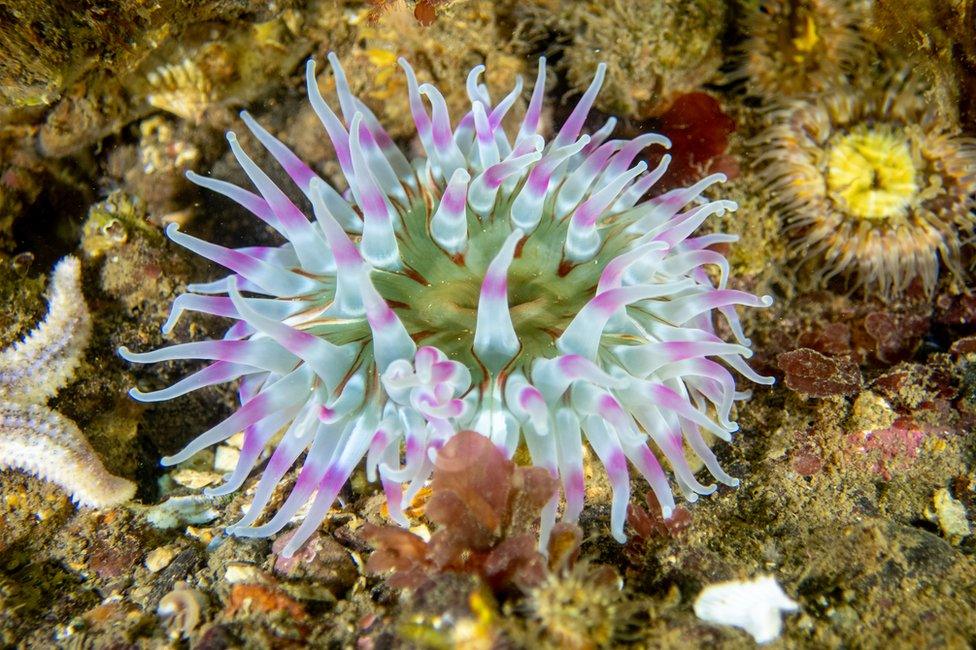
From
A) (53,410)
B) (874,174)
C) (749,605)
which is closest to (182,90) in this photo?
(53,410)

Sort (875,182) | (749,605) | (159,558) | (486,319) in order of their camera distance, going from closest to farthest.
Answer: (749,605) → (486,319) → (159,558) → (875,182)

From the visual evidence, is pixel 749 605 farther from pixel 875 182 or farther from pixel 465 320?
pixel 875 182

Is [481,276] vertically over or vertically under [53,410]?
under

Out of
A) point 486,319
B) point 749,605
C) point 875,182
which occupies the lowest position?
point 875,182

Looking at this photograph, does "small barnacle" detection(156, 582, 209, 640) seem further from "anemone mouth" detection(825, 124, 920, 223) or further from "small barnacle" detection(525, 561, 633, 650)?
"anemone mouth" detection(825, 124, 920, 223)

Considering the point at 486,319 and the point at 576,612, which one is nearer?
the point at 576,612

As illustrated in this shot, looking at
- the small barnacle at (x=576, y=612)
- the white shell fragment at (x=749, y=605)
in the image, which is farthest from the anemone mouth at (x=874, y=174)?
the small barnacle at (x=576, y=612)

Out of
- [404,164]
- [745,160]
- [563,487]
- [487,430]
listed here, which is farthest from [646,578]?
[745,160]
